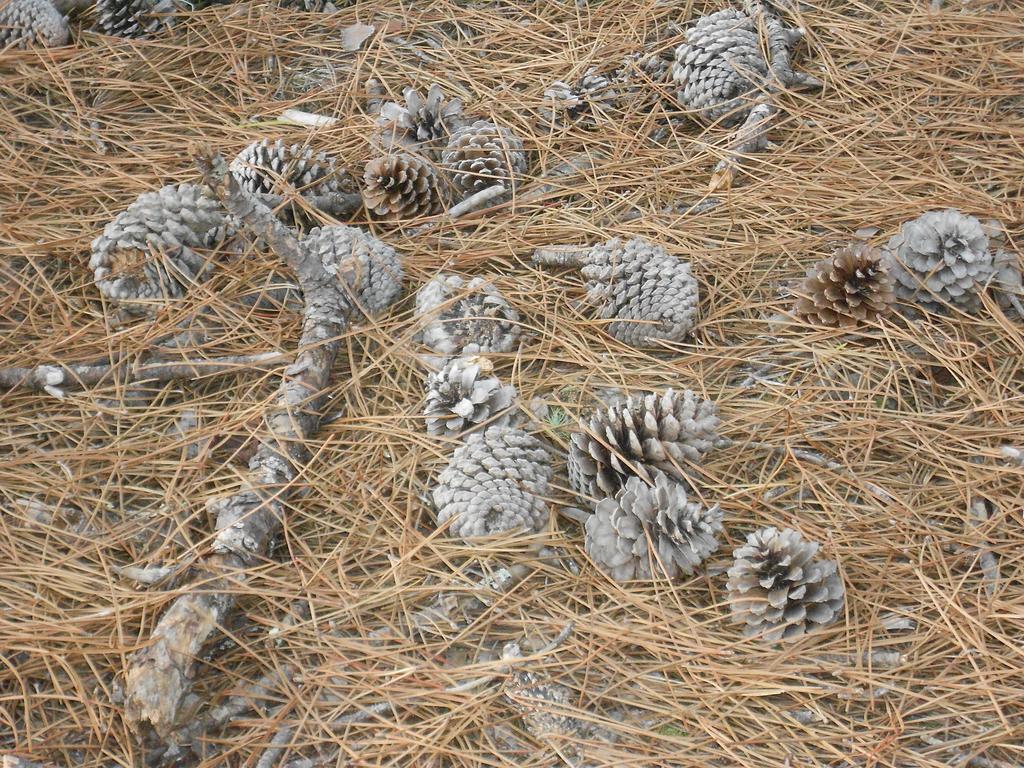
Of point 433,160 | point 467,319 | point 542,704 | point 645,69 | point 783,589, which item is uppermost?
point 645,69

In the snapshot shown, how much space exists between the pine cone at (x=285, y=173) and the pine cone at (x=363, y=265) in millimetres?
246

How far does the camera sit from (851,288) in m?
2.12

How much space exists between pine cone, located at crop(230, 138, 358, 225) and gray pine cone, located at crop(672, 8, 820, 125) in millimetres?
1027

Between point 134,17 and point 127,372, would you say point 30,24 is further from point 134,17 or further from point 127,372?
point 127,372

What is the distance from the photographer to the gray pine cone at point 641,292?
2154 millimetres

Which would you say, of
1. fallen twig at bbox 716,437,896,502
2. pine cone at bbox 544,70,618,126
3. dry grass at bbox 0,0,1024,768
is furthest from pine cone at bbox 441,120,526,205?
fallen twig at bbox 716,437,896,502

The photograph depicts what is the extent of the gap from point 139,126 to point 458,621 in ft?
6.09

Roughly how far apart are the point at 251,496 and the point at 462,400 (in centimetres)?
47

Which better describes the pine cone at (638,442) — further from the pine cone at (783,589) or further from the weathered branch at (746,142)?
the weathered branch at (746,142)

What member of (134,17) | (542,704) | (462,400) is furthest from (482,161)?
(542,704)

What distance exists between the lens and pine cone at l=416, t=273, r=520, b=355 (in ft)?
7.13

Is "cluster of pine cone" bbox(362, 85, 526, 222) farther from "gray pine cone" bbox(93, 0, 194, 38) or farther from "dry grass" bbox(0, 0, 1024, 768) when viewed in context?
"gray pine cone" bbox(93, 0, 194, 38)

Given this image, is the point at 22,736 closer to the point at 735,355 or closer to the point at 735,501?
the point at 735,501

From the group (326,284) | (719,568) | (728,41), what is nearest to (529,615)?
(719,568)
